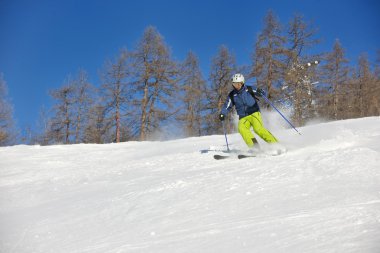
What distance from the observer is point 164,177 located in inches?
248

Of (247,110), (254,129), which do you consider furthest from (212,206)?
(247,110)

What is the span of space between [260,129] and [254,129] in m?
0.17

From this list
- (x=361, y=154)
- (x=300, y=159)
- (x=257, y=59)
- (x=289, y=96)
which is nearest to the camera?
(x=361, y=154)

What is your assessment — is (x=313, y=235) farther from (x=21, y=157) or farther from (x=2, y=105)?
(x=2, y=105)

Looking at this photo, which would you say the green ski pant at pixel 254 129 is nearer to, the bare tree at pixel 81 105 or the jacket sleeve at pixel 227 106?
the jacket sleeve at pixel 227 106

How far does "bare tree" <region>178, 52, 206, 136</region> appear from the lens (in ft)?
85.7

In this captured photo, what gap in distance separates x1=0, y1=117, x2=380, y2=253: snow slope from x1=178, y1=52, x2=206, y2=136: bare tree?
1822 centimetres

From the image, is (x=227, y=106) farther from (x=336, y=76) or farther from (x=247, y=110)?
(x=336, y=76)

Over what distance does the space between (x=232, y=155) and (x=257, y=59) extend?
17686 millimetres

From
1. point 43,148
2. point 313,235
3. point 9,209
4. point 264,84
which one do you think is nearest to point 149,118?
point 264,84

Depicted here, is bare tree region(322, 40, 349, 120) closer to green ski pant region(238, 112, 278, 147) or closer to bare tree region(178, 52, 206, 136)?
bare tree region(178, 52, 206, 136)

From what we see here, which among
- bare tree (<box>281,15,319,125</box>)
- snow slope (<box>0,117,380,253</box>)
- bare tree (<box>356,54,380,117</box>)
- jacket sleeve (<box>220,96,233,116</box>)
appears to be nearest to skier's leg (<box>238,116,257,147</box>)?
jacket sleeve (<box>220,96,233,116</box>)

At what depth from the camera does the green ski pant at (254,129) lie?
7941 mm

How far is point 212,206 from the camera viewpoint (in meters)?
4.10
